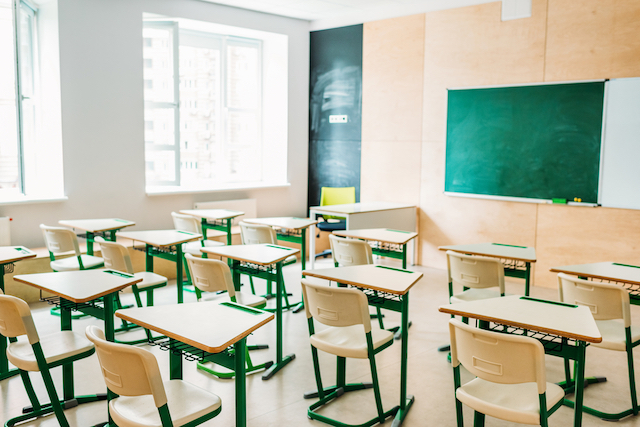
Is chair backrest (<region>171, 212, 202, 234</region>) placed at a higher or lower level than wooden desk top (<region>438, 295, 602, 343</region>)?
higher

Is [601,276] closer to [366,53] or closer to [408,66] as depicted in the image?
[408,66]

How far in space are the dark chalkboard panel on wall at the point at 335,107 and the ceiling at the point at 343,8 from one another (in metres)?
0.16

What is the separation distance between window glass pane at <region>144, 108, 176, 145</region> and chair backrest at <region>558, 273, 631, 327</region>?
5212 mm

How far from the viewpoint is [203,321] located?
7.72ft

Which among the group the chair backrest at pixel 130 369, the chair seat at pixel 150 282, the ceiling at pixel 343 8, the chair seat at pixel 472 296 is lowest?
the chair seat at pixel 472 296

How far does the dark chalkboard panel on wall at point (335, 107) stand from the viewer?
744 cm

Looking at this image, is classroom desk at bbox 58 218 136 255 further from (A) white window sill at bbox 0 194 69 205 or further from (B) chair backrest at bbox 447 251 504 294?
(B) chair backrest at bbox 447 251 504 294

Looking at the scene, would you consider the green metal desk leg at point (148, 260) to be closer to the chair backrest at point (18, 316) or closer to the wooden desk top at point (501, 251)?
the chair backrest at point (18, 316)

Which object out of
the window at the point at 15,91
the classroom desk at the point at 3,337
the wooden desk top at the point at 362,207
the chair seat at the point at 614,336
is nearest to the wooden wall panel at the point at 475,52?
the wooden desk top at the point at 362,207

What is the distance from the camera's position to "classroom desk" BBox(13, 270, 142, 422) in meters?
2.68

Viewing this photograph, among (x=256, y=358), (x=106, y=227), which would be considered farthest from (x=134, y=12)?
(x=256, y=358)

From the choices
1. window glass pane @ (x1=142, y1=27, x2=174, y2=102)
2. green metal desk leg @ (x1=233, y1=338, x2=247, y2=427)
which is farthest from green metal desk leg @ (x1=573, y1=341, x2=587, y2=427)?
window glass pane @ (x1=142, y1=27, x2=174, y2=102)

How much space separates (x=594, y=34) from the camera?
530 centimetres

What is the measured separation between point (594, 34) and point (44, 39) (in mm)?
5730
